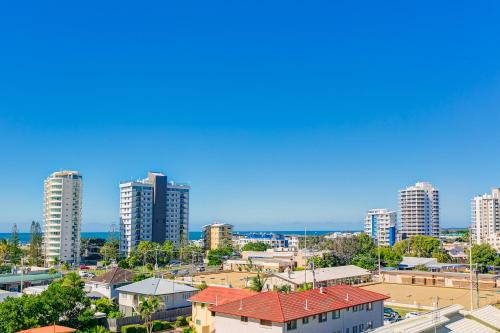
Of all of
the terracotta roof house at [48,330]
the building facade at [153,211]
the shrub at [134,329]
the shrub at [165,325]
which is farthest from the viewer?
the building facade at [153,211]

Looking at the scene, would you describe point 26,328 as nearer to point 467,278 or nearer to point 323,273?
point 323,273

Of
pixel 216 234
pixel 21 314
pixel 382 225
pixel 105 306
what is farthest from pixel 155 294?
pixel 382 225

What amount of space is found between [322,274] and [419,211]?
383 ft

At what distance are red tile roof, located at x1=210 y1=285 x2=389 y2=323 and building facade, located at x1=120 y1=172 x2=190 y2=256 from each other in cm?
10049

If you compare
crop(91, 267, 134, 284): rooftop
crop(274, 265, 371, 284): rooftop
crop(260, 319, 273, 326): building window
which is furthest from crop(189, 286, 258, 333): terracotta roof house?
crop(274, 265, 371, 284): rooftop

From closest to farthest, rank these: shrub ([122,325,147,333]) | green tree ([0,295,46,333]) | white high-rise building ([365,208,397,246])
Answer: green tree ([0,295,46,333]) < shrub ([122,325,147,333]) < white high-rise building ([365,208,397,246])

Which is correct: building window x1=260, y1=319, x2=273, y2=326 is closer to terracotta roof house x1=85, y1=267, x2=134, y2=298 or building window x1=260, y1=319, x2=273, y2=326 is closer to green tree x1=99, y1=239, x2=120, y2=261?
terracotta roof house x1=85, y1=267, x2=134, y2=298

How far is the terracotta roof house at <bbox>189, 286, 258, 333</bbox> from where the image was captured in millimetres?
38275

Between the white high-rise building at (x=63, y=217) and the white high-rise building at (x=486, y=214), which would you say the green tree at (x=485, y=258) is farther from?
the white high-rise building at (x=486, y=214)

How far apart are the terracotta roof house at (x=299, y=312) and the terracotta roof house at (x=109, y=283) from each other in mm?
22938

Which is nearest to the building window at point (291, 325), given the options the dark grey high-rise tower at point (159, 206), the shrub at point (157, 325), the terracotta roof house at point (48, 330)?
the terracotta roof house at point (48, 330)

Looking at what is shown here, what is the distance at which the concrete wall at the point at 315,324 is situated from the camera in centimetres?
2856

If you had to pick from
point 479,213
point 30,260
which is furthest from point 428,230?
point 30,260

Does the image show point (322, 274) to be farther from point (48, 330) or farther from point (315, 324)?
point (48, 330)
